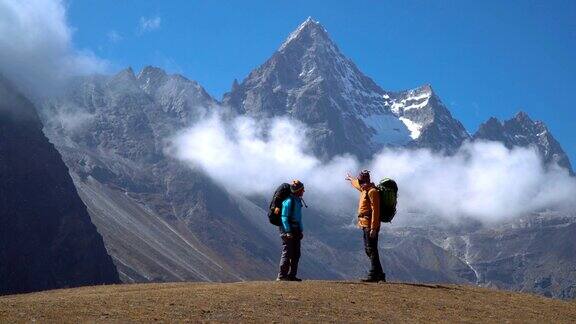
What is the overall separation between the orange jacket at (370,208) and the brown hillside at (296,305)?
81.6 inches

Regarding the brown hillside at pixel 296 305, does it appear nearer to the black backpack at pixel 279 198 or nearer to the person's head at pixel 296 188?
the black backpack at pixel 279 198

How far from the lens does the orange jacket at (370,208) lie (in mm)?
24359

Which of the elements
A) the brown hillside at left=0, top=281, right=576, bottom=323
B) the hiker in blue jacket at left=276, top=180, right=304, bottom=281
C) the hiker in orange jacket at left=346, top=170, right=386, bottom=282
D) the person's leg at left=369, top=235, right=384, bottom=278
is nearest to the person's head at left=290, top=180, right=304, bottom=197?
the hiker in blue jacket at left=276, top=180, right=304, bottom=281

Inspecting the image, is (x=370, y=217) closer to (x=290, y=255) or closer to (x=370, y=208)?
(x=370, y=208)

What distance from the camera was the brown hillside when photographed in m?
17.5

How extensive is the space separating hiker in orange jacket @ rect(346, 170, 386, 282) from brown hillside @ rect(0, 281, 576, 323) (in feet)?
4.81

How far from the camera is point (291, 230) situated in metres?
24.7

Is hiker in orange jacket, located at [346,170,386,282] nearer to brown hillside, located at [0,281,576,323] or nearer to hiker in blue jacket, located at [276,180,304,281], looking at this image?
brown hillside, located at [0,281,576,323]

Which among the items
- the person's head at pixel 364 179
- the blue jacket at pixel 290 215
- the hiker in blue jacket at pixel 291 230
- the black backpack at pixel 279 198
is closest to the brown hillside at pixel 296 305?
the hiker in blue jacket at pixel 291 230

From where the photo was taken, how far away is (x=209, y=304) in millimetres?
19031

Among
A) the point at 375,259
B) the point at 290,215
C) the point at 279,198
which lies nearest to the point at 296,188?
the point at 279,198

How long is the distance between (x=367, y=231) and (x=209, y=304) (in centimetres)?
754

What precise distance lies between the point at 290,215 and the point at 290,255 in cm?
134

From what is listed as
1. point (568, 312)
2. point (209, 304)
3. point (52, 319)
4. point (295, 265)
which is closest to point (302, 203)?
point (295, 265)
